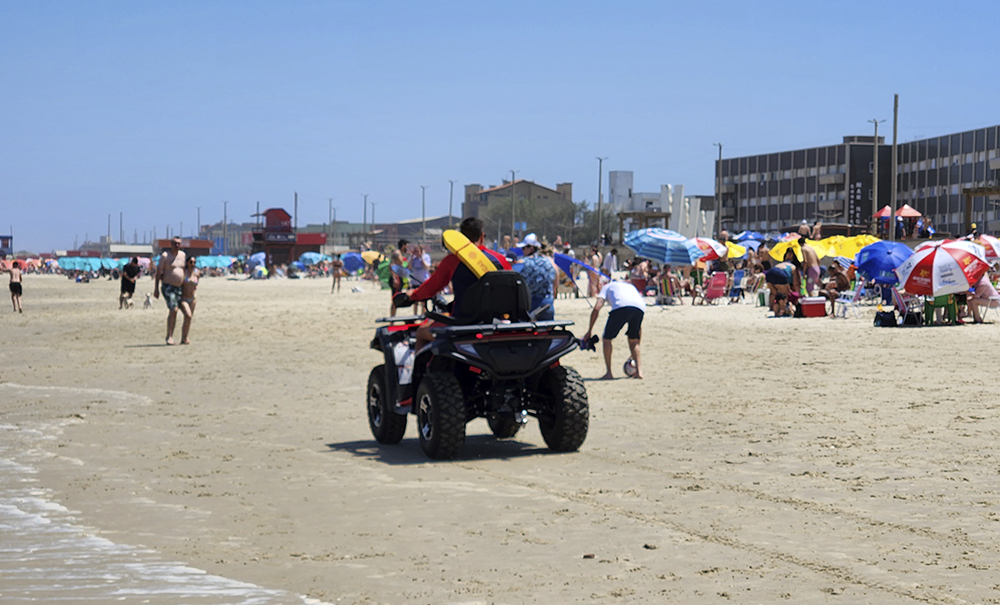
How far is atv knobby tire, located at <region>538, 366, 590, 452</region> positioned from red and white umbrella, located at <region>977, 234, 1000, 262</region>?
20.0 meters

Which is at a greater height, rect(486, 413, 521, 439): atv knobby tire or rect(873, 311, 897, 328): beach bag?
rect(873, 311, 897, 328): beach bag

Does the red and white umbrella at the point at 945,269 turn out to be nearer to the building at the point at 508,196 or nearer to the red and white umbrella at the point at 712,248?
the red and white umbrella at the point at 712,248

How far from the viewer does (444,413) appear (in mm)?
7434

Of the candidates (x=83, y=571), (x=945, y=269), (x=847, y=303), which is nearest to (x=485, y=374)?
(x=83, y=571)

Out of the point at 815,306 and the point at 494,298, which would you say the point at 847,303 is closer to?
the point at 815,306

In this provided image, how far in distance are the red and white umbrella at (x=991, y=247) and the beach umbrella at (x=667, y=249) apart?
678 cm

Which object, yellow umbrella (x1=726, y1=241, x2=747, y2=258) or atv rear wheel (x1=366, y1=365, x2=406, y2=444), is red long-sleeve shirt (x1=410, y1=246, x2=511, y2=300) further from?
yellow umbrella (x1=726, y1=241, x2=747, y2=258)

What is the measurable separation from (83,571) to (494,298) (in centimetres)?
344

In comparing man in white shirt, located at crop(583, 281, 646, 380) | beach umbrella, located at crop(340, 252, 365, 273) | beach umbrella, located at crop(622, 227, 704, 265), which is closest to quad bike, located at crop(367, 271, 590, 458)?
man in white shirt, located at crop(583, 281, 646, 380)

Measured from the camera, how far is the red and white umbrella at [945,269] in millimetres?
18094

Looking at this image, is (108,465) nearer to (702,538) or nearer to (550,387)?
(550,387)

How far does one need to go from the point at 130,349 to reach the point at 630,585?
544 inches

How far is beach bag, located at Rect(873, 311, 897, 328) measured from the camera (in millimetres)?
18891

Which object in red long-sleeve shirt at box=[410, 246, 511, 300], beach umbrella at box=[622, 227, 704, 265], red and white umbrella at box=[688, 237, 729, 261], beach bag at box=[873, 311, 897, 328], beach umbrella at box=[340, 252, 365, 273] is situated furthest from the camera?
beach umbrella at box=[340, 252, 365, 273]
